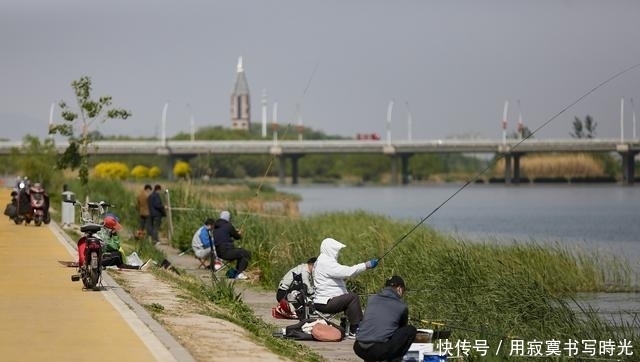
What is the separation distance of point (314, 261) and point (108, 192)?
3539 centimetres

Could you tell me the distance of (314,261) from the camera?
19.8m

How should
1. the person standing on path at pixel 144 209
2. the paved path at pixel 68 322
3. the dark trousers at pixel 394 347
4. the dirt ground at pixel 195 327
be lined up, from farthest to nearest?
the person standing on path at pixel 144 209
the dark trousers at pixel 394 347
the dirt ground at pixel 195 327
the paved path at pixel 68 322

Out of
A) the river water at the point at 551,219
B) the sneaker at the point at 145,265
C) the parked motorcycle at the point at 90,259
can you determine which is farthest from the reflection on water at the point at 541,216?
the parked motorcycle at the point at 90,259

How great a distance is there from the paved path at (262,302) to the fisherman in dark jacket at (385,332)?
5.59ft

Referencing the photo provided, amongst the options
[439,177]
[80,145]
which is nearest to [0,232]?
[80,145]

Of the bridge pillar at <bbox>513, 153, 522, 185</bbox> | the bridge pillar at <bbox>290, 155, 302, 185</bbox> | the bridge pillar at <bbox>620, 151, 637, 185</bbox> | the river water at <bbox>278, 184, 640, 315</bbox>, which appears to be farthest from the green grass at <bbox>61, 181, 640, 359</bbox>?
the bridge pillar at <bbox>290, 155, 302, 185</bbox>

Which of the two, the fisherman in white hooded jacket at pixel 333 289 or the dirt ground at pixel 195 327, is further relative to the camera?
the fisherman in white hooded jacket at pixel 333 289

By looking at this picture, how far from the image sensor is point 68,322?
15906 mm

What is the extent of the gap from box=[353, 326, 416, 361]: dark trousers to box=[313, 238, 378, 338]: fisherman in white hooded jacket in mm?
3244

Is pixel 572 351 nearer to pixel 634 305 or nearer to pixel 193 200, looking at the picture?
pixel 634 305

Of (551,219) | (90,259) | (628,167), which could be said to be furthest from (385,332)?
(628,167)

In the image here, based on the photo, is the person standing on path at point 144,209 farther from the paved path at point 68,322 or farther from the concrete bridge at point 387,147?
the concrete bridge at point 387,147

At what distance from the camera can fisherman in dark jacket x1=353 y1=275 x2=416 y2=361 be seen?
1453cm

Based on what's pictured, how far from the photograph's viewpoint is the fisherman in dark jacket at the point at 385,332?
47.7 feet
